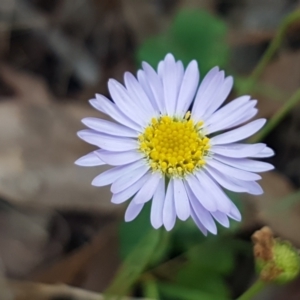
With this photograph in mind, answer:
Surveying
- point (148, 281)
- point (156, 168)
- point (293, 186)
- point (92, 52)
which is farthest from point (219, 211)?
point (92, 52)

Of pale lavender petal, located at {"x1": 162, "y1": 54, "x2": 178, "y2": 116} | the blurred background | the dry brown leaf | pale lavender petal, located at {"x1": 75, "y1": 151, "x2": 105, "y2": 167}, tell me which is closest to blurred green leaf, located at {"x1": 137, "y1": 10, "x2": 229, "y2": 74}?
the blurred background

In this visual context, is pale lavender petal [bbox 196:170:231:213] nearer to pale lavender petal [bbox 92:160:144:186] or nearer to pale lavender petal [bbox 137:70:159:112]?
pale lavender petal [bbox 92:160:144:186]

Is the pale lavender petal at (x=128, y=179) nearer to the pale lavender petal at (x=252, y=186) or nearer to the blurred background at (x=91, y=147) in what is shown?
the pale lavender petal at (x=252, y=186)

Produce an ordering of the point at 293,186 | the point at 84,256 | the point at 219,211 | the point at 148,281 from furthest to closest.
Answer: the point at 293,186, the point at 84,256, the point at 148,281, the point at 219,211

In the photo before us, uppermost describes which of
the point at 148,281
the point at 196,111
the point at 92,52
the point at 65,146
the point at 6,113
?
the point at 92,52

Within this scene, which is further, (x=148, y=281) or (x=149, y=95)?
(x=148, y=281)

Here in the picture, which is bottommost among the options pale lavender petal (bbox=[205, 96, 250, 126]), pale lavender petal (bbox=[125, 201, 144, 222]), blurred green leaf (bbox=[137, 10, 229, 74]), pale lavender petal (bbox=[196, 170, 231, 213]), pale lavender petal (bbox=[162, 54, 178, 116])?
pale lavender petal (bbox=[196, 170, 231, 213])

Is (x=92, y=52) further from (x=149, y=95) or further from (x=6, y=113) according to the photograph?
(x=149, y=95)

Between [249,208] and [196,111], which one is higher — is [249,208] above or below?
below
